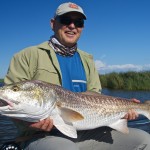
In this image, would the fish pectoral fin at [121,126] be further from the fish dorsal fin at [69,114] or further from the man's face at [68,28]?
the man's face at [68,28]

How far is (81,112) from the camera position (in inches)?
180

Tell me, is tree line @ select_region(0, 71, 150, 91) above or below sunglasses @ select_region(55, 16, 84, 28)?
below

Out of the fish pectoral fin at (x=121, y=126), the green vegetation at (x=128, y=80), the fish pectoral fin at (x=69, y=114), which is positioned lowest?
the green vegetation at (x=128, y=80)

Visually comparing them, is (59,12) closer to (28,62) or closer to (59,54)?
(59,54)

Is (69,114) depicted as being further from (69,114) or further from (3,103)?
(3,103)

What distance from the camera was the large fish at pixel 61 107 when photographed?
3.96 meters

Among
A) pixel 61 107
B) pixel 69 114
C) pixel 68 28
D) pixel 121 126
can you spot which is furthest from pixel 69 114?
pixel 68 28

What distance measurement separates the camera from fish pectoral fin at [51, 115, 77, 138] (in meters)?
4.27

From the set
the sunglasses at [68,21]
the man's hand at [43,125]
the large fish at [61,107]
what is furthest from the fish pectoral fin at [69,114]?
the sunglasses at [68,21]

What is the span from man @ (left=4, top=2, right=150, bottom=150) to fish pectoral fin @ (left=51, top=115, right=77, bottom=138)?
7 cm

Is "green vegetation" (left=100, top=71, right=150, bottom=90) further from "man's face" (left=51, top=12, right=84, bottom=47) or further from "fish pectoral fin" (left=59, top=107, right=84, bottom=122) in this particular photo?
"fish pectoral fin" (left=59, top=107, right=84, bottom=122)

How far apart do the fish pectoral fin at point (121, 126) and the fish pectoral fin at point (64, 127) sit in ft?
2.73

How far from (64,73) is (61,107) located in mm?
937

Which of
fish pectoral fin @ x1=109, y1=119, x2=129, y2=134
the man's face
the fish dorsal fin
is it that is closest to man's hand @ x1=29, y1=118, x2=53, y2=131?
the fish dorsal fin
